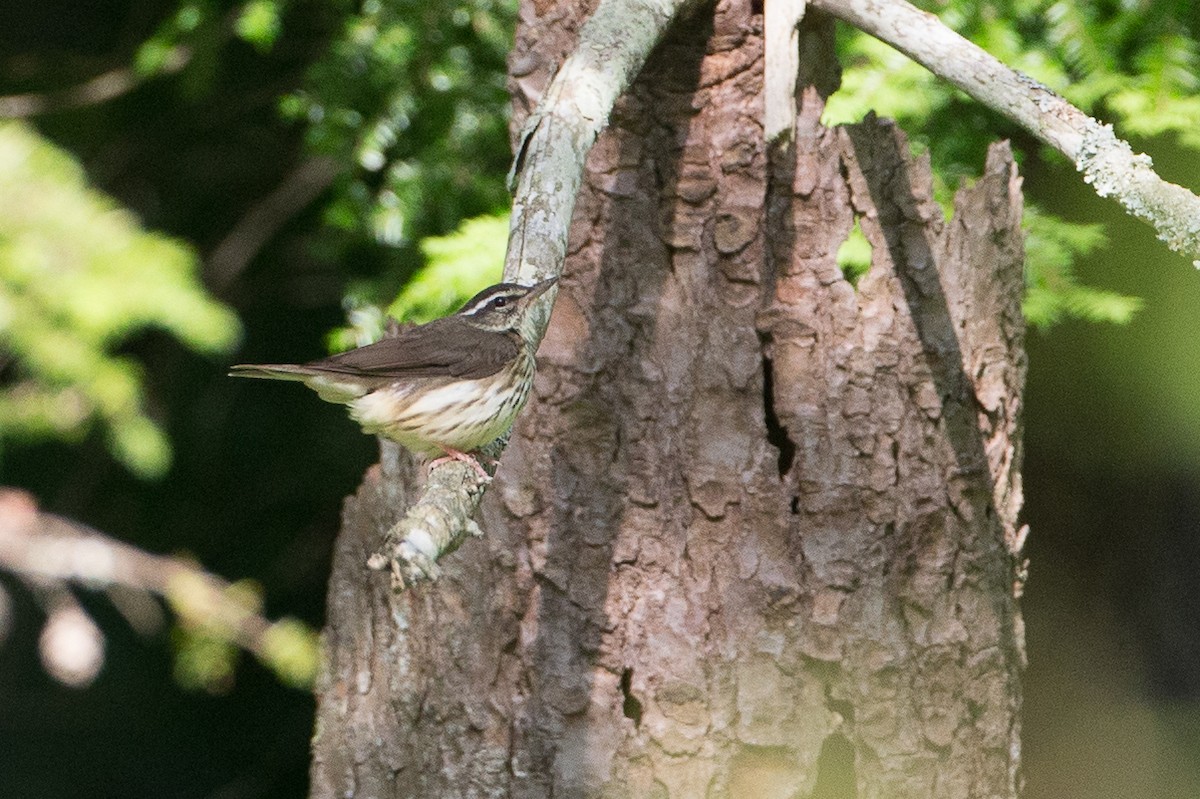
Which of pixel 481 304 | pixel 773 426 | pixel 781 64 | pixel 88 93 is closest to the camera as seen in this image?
pixel 781 64

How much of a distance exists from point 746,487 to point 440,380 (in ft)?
3.04

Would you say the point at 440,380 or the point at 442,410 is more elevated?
the point at 440,380

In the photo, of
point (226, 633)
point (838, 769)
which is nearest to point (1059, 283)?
point (838, 769)

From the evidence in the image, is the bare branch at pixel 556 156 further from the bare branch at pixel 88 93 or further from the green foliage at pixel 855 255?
the bare branch at pixel 88 93

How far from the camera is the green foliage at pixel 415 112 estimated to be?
193 inches

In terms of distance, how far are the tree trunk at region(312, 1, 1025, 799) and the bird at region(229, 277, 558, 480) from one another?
0.13 m

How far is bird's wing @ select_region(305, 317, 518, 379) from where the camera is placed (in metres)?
3.38

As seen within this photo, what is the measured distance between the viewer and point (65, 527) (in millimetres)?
5070

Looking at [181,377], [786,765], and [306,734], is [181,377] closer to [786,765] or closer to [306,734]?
[306,734]

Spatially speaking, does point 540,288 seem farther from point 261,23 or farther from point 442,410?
point 261,23

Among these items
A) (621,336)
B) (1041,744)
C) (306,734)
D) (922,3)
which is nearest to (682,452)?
(621,336)

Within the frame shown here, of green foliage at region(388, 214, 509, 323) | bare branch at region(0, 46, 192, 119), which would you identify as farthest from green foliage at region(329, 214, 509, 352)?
bare branch at region(0, 46, 192, 119)

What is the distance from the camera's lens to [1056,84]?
13.3ft

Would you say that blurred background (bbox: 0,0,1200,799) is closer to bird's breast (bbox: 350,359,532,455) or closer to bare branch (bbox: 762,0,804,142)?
bird's breast (bbox: 350,359,532,455)
